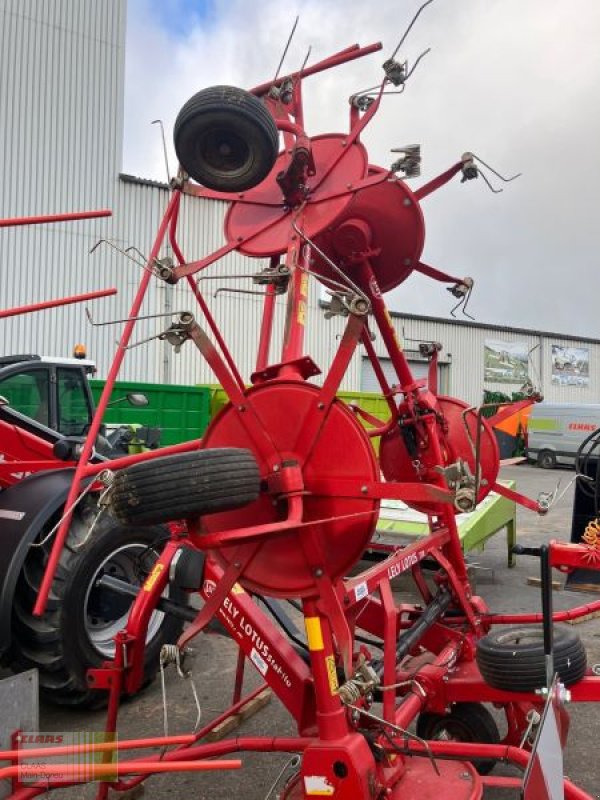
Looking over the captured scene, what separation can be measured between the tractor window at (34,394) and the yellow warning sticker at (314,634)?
532 cm

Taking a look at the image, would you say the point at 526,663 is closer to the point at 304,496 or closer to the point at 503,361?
the point at 304,496

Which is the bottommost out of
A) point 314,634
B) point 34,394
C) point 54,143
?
point 314,634

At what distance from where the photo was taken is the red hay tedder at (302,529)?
2322 mm

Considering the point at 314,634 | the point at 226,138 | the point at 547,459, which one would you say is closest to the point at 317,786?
the point at 314,634

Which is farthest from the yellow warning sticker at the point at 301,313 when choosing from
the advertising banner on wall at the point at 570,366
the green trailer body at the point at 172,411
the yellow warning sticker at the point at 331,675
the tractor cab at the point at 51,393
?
the advertising banner on wall at the point at 570,366

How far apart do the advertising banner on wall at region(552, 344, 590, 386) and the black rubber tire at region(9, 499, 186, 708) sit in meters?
30.2

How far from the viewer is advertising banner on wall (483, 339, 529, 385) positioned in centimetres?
2939

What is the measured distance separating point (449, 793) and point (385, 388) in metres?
2.08

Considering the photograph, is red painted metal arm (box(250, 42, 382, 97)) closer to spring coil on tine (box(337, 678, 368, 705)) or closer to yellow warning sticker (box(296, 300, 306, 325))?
yellow warning sticker (box(296, 300, 306, 325))

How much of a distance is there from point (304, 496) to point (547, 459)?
21370 mm

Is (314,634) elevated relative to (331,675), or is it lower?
elevated

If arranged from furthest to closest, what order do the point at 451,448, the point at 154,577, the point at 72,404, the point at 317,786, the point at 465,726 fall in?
the point at 72,404, the point at 451,448, the point at 465,726, the point at 154,577, the point at 317,786

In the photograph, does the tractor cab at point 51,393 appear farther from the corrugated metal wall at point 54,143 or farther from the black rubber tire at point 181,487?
the corrugated metal wall at point 54,143

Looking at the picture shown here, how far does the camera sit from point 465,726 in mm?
3400
